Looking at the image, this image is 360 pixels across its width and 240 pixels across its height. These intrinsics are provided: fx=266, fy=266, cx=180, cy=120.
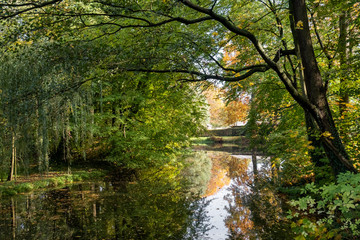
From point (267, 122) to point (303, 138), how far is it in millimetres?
2607

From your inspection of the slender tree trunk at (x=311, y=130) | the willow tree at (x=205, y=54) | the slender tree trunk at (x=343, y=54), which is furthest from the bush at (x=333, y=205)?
the slender tree trunk at (x=343, y=54)

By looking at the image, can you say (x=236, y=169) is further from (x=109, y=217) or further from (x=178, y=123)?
(x=109, y=217)

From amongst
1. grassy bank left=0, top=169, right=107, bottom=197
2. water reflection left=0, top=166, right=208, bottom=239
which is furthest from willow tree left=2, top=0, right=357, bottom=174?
grassy bank left=0, top=169, right=107, bottom=197

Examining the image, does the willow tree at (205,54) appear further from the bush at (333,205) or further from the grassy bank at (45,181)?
the grassy bank at (45,181)

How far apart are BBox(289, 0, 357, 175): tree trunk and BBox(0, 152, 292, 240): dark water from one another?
1.89 metres

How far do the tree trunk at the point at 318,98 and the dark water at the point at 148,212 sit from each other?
1.89 m

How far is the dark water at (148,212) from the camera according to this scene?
5758 mm

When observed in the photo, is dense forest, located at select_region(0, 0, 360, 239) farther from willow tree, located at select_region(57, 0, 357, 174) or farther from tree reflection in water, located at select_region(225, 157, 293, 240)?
tree reflection in water, located at select_region(225, 157, 293, 240)

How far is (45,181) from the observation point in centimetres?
995

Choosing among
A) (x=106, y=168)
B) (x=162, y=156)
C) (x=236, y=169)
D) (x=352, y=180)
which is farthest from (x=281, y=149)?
(x=106, y=168)

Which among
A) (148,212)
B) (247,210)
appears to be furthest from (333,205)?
(148,212)

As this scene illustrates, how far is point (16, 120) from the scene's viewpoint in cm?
474

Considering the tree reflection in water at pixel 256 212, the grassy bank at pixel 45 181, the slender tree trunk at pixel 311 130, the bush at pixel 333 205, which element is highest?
the slender tree trunk at pixel 311 130

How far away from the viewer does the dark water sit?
5.76 metres
